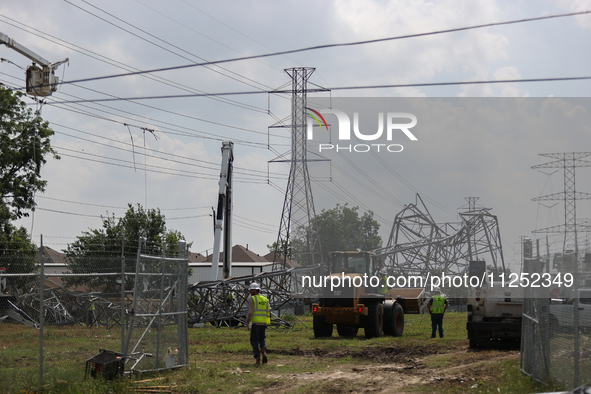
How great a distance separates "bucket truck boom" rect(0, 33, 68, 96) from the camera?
16938 millimetres

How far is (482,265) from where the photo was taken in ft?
136

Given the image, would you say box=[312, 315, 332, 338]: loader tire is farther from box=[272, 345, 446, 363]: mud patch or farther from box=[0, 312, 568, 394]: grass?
box=[272, 345, 446, 363]: mud patch

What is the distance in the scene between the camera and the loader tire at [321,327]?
65.2 feet

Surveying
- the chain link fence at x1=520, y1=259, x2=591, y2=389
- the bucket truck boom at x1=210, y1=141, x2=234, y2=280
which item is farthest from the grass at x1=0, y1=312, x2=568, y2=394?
the bucket truck boom at x1=210, y1=141, x2=234, y2=280

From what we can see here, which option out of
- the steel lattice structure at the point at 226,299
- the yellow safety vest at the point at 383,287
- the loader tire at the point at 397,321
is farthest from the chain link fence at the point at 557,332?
the steel lattice structure at the point at 226,299

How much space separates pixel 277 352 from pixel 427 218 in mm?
21654

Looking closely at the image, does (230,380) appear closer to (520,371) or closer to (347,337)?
(520,371)

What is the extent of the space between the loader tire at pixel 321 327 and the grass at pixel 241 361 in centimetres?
28

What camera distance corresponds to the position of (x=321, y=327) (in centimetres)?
1992

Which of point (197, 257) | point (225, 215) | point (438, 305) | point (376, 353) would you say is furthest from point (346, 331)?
point (197, 257)

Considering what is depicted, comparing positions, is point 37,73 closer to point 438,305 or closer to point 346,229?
point 438,305

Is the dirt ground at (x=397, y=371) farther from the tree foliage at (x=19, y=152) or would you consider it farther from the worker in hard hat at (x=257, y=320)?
the tree foliage at (x=19, y=152)

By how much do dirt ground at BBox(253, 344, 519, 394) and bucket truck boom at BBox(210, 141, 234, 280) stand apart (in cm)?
1805

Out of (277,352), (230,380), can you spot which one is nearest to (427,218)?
(277,352)
